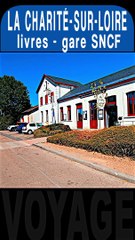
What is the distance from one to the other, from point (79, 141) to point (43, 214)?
21.0ft

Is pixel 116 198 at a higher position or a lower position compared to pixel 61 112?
lower

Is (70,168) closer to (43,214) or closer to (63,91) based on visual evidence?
(43,214)

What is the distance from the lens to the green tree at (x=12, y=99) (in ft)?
138

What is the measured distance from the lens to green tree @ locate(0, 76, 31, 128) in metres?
42.1

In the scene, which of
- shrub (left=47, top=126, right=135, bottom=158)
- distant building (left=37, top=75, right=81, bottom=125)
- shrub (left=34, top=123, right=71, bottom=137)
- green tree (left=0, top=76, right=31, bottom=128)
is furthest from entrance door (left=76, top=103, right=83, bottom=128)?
green tree (left=0, top=76, right=31, bottom=128)

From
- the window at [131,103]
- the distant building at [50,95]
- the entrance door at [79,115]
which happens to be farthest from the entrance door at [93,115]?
the distant building at [50,95]

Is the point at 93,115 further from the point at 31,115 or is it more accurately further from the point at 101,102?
the point at 31,115

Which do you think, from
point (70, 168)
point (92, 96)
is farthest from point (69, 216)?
point (92, 96)

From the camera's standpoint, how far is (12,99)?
43.2 meters

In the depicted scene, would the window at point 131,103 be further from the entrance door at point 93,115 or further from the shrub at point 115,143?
the shrub at point 115,143

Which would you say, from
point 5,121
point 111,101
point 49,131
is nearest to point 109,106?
point 111,101

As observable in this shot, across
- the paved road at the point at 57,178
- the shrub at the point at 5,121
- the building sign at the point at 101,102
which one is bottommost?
the paved road at the point at 57,178

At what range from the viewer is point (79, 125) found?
21.3 meters

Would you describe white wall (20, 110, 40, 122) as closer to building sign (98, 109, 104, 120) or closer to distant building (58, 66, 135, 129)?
distant building (58, 66, 135, 129)
